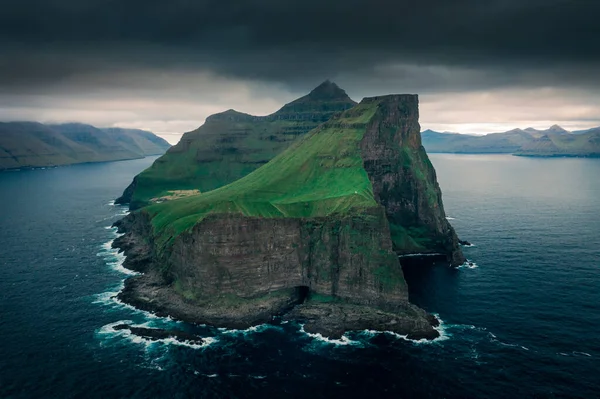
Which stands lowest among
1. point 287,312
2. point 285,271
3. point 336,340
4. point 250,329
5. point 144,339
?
point 336,340

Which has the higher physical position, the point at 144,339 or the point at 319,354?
the point at 144,339

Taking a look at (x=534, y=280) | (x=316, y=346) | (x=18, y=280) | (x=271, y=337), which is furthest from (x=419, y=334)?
(x=18, y=280)

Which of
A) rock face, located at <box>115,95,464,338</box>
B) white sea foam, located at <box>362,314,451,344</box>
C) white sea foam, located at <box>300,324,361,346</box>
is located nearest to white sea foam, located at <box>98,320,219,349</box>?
rock face, located at <box>115,95,464,338</box>

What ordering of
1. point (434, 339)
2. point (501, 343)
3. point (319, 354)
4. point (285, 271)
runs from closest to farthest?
point (319, 354), point (501, 343), point (434, 339), point (285, 271)

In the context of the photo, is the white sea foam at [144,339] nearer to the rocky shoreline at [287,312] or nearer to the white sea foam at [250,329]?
the white sea foam at [250,329]

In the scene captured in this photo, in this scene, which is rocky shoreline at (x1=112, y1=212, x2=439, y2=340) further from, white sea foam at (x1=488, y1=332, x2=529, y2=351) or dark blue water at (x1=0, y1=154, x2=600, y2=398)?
white sea foam at (x1=488, y1=332, x2=529, y2=351)

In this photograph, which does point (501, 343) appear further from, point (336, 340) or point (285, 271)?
point (285, 271)

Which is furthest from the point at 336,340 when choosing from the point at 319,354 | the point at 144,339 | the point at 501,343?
the point at 144,339

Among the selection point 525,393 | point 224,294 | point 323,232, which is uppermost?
point 323,232

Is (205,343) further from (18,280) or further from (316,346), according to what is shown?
(18,280)

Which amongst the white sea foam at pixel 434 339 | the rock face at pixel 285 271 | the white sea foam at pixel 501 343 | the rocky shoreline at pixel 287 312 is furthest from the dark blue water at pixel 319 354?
the rock face at pixel 285 271

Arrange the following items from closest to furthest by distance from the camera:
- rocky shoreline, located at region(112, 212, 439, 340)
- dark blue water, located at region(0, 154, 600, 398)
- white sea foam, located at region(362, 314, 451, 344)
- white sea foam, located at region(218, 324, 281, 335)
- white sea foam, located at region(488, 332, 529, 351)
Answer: dark blue water, located at region(0, 154, 600, 398)
white sea foam, located at region(488, 332, 529, 351)
white sea foam, located at region(362, 314, 451, 344)
white sea foam, located at region(218, 324, 281, 335)
rocky shoreline, located at region(112, 212, 439, 340)
